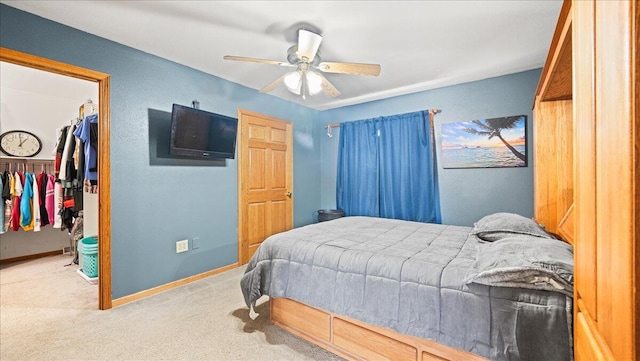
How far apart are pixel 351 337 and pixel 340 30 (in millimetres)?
2387

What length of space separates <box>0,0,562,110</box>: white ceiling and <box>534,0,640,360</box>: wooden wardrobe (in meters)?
1.60

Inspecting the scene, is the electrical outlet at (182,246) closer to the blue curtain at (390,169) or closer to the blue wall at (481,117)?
the blue curtain at (390,169)

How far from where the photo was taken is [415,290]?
1557 millimetres

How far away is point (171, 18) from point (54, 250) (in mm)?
4251

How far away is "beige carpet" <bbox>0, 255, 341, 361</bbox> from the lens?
1914 mm

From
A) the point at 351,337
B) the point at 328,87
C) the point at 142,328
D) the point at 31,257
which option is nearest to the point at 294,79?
the point at 328,87

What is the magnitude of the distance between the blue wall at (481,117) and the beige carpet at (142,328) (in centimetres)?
275

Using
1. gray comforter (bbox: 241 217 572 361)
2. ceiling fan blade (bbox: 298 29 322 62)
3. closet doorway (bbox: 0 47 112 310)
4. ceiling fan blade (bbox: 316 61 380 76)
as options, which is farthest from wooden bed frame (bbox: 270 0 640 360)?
closet doorway (bbox: 0 47 112 310)

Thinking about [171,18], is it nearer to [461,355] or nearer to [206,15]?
[206,15]

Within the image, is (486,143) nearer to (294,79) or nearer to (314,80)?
(314,80)

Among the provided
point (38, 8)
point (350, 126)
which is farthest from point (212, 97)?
point (350, 126)

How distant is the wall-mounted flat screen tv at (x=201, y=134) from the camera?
295 centimetres

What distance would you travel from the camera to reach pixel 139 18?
2.29 metres

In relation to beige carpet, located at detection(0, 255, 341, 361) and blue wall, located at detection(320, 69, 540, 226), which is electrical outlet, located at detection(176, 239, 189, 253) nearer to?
beige carpet, located at detection(0, 255, 341, 361)
